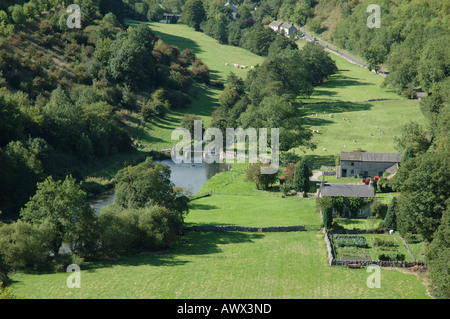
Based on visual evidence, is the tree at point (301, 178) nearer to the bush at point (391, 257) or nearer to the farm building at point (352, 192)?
the farm building at point (352, 192)

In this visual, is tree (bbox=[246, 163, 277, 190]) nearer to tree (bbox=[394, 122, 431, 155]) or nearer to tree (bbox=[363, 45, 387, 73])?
tree (bbox=[394, 122, 431, 155])

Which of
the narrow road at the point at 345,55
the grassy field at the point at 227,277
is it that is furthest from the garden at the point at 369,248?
the narrow road at the point at 345,55

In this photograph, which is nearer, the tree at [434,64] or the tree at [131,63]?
the tree at [131,63]

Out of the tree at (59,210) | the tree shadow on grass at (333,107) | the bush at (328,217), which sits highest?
the tree shadow on grass at (333,107)

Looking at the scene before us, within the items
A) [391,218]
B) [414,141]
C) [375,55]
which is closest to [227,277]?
[391,218]

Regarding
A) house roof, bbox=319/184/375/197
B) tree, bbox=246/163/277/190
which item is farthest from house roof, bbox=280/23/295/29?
house roof, bbox=319/184/375/197
